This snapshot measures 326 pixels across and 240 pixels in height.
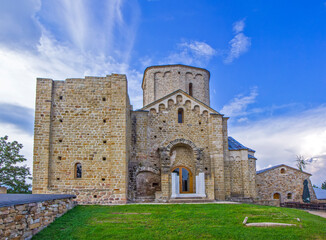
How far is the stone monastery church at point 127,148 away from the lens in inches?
674

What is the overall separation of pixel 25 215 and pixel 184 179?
13.9m

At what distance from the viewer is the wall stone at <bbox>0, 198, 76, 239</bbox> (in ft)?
26.9

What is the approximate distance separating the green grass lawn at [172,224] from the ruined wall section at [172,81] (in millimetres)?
13994

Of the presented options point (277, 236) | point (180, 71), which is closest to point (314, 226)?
point (277, 236)

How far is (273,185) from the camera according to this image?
84.8 ft

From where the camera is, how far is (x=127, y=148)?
61.5 ft

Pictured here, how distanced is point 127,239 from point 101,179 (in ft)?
25.2

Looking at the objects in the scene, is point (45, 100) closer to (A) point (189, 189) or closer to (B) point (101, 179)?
(B) point (101, 179)

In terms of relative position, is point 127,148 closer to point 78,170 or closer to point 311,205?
point 78,170

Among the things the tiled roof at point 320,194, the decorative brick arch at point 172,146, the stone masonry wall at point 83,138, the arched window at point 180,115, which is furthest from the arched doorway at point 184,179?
the tiled roof at point 320,194

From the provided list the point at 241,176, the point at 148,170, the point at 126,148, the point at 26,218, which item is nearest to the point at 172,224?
the point at 26,218

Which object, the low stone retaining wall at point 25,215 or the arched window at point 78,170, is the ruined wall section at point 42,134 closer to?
the arched window at point 78,170

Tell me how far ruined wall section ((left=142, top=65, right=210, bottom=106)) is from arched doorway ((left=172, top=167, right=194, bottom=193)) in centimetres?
779

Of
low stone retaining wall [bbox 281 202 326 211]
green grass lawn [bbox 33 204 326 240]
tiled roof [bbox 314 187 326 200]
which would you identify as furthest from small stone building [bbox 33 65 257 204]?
tiled roof [bbox 314 187 326 200]
